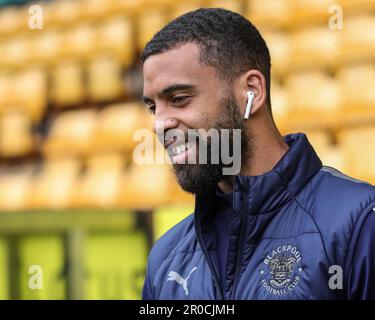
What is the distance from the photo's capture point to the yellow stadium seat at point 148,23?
391cm

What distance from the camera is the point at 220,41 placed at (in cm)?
103

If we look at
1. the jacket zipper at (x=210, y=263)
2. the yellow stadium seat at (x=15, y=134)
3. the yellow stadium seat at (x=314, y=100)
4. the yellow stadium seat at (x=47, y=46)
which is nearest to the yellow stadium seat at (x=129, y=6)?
the yellow stadium seat at (x=47, y=46)

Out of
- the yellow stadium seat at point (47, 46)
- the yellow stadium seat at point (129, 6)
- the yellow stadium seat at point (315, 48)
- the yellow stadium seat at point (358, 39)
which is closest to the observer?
the yellow stadium seat at point (358, 39)

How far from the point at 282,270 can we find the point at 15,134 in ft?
11.6

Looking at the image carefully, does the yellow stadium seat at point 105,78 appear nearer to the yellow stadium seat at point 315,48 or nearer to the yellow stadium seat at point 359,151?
the yellow stadium seat at point 315,48

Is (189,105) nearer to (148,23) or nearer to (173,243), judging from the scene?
(173,243)

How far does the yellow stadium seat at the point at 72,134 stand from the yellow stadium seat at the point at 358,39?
4.83ft

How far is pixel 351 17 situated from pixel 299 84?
35 centimetres

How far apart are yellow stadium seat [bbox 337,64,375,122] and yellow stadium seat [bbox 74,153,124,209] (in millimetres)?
1177

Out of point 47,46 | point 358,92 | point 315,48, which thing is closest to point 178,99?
point 358,92

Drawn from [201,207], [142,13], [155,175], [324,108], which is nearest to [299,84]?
[324,108]

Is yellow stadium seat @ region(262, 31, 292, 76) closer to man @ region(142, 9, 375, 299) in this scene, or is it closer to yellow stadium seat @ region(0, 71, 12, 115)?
yellow stadium seat @ region(0, 71, 12, 115)

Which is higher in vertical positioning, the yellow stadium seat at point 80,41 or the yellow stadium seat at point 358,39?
the yellow stadium seat at point 80,41

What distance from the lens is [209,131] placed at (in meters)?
0.99
